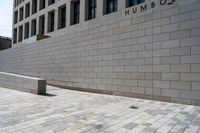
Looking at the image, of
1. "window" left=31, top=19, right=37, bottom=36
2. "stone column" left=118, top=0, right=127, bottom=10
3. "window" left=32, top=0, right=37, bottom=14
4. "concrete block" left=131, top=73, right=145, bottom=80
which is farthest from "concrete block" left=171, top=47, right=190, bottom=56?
"window" left=32, top=0, right=37, bottom=14

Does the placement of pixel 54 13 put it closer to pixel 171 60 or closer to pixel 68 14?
pixel 68 14

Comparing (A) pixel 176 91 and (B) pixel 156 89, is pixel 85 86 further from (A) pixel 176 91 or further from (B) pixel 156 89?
(A) pixel 176 91

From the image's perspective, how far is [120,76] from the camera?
33.4 feet

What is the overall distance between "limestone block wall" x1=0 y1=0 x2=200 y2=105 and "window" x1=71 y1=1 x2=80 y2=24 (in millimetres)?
5779

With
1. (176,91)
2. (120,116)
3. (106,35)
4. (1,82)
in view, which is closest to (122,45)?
(106,35)

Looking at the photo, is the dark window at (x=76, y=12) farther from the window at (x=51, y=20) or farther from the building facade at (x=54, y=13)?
the window at (x=51, y=20)

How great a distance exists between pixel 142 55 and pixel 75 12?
12.7 meters

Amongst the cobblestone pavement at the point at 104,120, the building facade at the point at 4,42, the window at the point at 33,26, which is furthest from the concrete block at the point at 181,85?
the building facade at the point at 4,42

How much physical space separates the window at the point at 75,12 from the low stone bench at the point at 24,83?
888cm

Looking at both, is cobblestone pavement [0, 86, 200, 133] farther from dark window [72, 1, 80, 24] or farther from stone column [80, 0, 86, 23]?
dark window [72, 1, 80, 24]

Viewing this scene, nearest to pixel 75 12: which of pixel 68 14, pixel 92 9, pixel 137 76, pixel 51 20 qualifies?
pixel 68 14

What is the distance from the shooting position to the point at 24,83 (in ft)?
39.5

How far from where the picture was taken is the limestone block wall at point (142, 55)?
7.73m

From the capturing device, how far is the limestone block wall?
7.73 metres
